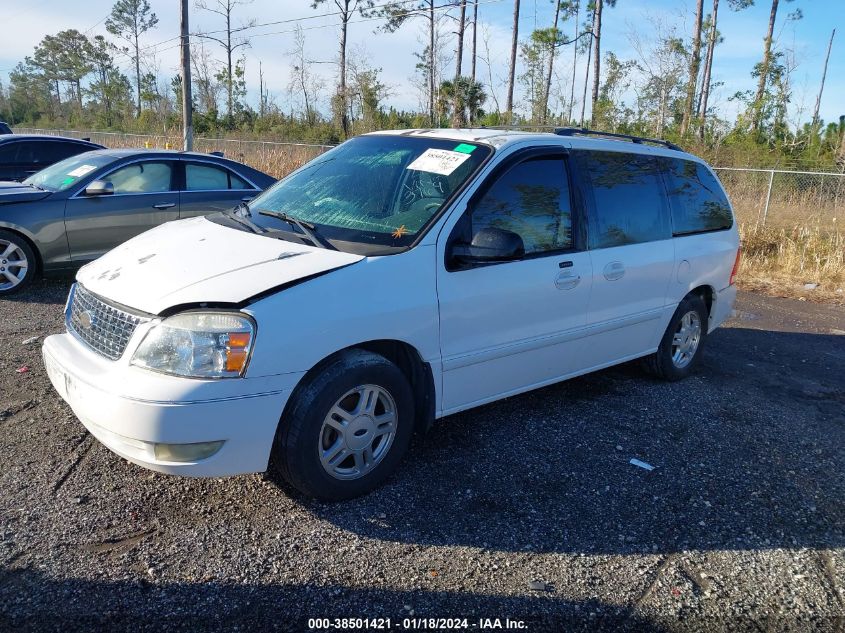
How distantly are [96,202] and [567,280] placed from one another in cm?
558

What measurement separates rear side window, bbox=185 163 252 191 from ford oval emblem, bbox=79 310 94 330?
4946mm

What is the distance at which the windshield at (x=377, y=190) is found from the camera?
3.54m

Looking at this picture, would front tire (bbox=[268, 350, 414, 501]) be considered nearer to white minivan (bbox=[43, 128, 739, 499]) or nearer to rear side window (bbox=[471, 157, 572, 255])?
white minivan (bbox=[43, 128, 739, 499])

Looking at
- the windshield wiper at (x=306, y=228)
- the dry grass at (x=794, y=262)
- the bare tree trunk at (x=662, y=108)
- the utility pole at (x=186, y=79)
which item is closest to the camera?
the windshield wiper at (x=306, y=228)

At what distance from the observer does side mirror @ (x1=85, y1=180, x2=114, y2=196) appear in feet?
23.2

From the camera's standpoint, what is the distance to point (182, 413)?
271cm

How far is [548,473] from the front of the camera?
12.2 ft

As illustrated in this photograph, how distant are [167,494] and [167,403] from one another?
2.61 ft

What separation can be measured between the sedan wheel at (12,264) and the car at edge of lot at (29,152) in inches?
164

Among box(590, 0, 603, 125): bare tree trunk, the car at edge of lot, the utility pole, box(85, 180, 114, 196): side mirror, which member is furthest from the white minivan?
box(590, 0, 603, 125): bare tree trunk

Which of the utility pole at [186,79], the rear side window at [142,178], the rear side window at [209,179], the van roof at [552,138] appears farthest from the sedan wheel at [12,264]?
the utility pole at [186,79]

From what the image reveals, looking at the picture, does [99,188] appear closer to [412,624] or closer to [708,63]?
[412,624]

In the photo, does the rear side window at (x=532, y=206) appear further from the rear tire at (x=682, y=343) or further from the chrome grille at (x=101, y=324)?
the chrome grille at (x=101, y=324)

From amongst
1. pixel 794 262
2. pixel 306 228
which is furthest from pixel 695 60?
pixel 306 228
